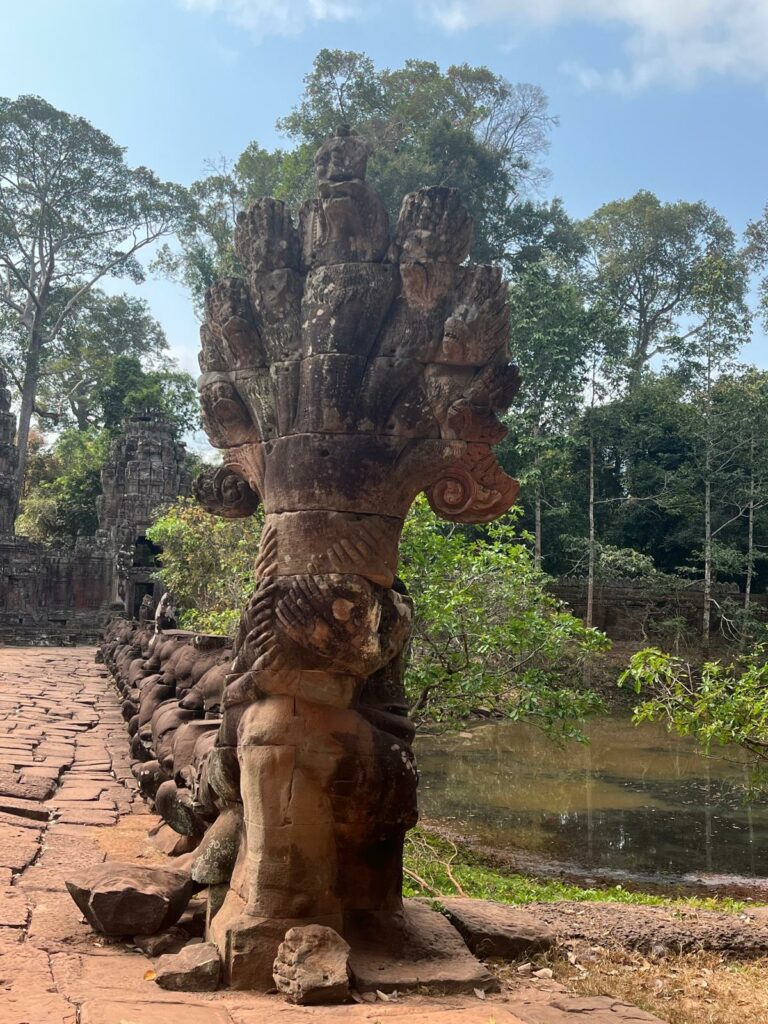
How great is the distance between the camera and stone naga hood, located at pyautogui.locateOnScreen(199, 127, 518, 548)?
346 centimetres

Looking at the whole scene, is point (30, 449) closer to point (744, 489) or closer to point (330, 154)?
point (744, 489)

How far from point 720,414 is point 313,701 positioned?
2420 cm

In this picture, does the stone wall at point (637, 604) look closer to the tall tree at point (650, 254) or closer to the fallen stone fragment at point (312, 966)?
the tall tree at point (650, 254)

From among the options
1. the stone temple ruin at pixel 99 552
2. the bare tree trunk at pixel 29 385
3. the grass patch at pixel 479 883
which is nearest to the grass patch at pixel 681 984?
the grass patch at pixel 479 883

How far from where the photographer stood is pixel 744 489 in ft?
82.1

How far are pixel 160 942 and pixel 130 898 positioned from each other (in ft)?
0.60

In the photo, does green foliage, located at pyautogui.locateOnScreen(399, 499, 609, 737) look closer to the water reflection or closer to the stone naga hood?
the water reflection

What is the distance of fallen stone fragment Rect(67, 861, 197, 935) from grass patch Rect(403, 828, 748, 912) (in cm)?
205

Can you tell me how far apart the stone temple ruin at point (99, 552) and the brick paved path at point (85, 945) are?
1928 cm

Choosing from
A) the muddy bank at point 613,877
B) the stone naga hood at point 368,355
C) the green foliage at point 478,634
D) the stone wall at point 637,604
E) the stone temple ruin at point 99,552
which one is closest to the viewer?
the stone naga hood at point 368,355

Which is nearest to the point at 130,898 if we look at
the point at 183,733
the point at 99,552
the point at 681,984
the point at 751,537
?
the point at 183,733

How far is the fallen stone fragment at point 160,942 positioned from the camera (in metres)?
3.17

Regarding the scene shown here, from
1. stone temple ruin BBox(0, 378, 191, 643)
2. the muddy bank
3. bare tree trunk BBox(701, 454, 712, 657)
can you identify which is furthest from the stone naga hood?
stone temple ruin BBox(0, 378, 191, 643)

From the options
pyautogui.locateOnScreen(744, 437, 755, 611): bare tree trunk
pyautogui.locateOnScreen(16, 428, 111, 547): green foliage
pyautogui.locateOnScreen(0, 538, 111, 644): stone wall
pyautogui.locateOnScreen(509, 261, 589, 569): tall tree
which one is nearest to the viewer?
pyautogui.locateOnScreen(509, 261, 589, 569): tall tree
